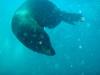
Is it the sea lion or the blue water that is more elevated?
the blue water

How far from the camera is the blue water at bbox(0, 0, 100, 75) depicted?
66.1 ft

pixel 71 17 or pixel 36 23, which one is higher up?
pixel 71 17

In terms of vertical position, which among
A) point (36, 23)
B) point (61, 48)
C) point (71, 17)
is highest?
point (61, 48)

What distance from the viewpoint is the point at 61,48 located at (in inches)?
1505

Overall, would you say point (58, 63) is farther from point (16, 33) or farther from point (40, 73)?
point (16, 33)

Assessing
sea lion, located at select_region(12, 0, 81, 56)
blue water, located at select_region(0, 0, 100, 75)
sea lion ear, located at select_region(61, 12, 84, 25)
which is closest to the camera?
sea lion, located at select_region(12, 0, 81, 56)

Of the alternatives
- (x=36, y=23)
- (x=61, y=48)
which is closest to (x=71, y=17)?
(x=36, y=23)

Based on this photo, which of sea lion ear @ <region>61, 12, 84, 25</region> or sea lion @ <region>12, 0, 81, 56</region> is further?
sea lion ear @ <region>61, 12, 84, 25</region>

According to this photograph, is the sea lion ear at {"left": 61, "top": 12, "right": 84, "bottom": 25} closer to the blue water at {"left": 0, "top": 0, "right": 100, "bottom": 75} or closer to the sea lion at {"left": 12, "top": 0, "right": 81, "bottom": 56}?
the sea lion at {"left": 12, "top": 0, "right": 81, "bottom": 56}

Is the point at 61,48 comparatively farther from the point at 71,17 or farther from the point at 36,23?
the point at 36,23

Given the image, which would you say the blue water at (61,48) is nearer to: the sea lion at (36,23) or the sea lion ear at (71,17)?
the sea lion ear at (71,17)

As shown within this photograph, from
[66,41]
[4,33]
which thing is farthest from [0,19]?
[66,41]

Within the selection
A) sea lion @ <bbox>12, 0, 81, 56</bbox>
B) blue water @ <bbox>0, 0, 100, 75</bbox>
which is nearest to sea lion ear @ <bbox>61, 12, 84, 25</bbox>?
sea lion @ <bbox>12, 0, 81, 56</bbox>

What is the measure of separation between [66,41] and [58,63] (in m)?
3.42
